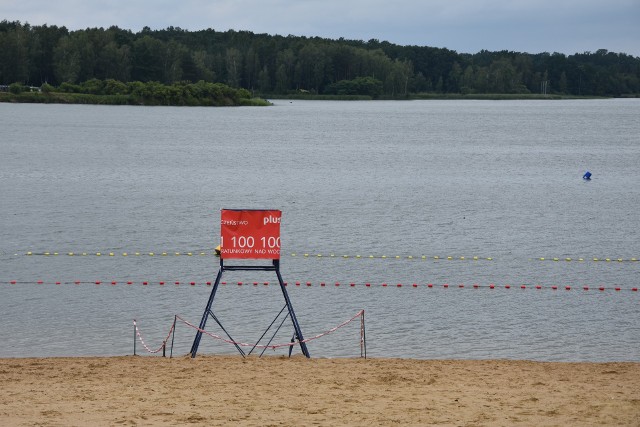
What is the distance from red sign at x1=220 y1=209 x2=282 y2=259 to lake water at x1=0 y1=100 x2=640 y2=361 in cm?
391

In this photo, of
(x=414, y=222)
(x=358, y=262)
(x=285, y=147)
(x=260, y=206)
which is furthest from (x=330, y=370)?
(x=285, y=147)

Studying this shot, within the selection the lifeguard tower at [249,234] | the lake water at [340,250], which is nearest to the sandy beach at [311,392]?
the lifeguard tower at [249,234]

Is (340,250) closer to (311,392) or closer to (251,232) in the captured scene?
(251,232)

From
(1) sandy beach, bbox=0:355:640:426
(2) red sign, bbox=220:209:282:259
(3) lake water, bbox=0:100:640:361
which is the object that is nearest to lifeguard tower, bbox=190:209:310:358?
(2) red sign, bbox=220:209:282:259

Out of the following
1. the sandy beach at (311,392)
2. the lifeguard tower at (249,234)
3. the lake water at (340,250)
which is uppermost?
the lifeguard tower at (249,234)

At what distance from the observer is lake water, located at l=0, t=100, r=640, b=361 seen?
26.3 metres

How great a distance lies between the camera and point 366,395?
1764 centimetres

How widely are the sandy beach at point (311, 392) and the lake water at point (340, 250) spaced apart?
3.23 m

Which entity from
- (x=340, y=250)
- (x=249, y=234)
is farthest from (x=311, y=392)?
(x=340, y=250)

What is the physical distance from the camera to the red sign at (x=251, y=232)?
20.4 metres

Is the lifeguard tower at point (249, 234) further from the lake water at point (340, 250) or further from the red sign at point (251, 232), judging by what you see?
the lake water at point (340, 250)

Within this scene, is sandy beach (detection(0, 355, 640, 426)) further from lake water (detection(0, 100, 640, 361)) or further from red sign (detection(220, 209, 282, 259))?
lake water (detection(0, 100, 640, 361))

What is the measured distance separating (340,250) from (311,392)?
77.1 ft

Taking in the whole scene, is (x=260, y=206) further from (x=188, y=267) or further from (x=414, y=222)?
(x=188, y=267)
